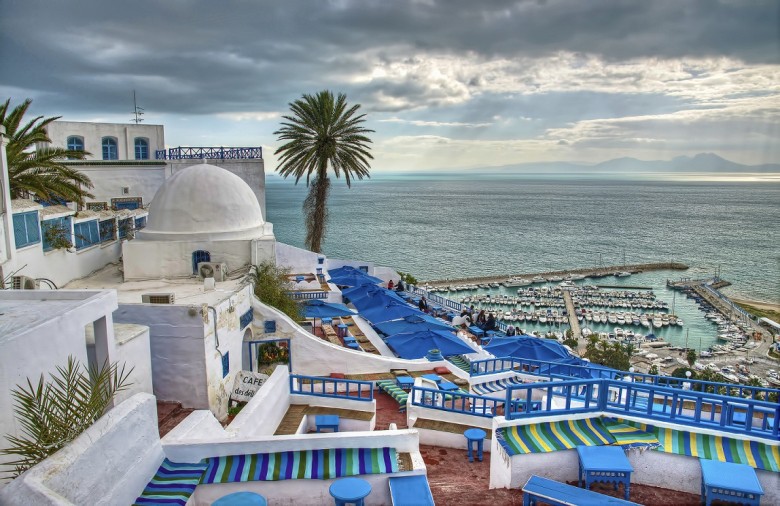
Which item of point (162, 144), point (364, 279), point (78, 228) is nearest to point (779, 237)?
point (364, 279)

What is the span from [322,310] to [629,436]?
1374 cm

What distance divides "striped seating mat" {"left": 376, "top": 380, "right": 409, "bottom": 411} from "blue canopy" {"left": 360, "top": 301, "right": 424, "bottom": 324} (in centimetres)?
656

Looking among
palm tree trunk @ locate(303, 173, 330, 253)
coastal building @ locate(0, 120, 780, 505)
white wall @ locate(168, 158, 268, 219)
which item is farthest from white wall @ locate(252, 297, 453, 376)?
palm tree trunk @ locate(303, 173, 330, 253)

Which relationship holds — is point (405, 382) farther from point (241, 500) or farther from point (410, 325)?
point (241, 500)

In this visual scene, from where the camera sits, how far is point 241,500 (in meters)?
6.30

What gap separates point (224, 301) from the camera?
1334 cm

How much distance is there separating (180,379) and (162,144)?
2563 cm

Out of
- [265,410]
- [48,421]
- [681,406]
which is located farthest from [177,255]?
[681,406]

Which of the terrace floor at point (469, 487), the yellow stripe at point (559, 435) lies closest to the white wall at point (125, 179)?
the terrace floor at point (469, 487)

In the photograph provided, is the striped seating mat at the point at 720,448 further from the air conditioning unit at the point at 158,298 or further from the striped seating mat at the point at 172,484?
the air conditioning unit at the point at 158,298

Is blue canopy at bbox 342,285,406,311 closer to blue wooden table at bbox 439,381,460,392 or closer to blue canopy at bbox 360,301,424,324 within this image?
blue canopy at bbox 360,301,424,324

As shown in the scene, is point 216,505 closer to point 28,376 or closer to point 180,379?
point 28,376

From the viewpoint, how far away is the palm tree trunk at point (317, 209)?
32.3m

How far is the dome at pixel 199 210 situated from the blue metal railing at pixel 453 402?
10.7 meters
